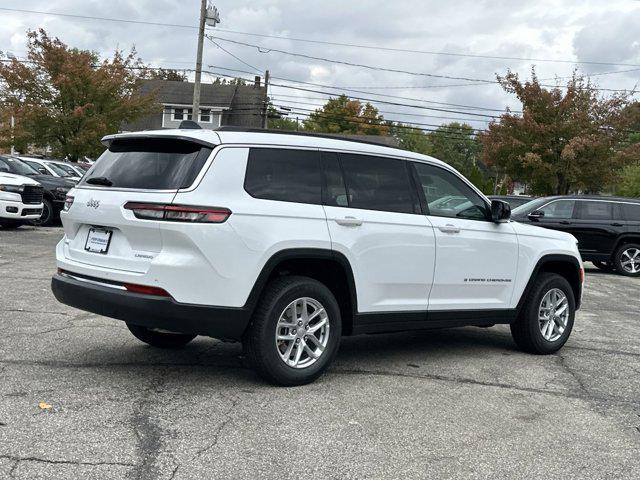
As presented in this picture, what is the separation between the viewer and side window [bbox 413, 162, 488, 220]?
6.09 m

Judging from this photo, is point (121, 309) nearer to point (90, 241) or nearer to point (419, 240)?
point (90, 241)

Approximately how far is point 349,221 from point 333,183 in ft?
1.10

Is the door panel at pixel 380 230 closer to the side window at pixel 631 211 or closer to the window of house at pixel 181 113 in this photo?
the side window at pixel 631 211

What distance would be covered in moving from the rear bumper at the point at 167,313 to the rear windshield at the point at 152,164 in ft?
2.52

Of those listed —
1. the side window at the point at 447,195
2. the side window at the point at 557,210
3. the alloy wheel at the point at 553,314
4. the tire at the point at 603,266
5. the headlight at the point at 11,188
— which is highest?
the side window at the point at 447,195

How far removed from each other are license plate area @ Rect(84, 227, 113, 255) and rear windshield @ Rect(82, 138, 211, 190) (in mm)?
340

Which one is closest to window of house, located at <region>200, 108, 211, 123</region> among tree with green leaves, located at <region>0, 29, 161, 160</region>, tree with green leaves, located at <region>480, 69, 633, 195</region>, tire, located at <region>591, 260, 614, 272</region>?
tree with green leaves, located at <region>0, 29, 161, 160</region>

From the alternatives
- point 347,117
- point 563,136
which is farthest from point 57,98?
point 347,117

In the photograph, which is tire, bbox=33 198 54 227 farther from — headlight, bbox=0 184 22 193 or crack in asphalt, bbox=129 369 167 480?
crack in asphalt, bbox=129 369 167 480

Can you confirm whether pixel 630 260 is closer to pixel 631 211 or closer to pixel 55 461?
pixel 631 211

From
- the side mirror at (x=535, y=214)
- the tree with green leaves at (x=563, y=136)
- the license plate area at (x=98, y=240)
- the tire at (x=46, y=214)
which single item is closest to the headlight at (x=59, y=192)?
the tire at (x=46, y=214)

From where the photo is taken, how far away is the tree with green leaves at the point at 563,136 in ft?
106

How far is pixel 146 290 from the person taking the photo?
471 centimetres

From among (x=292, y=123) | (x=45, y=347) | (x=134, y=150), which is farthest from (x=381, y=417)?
(x=292, y=123)
